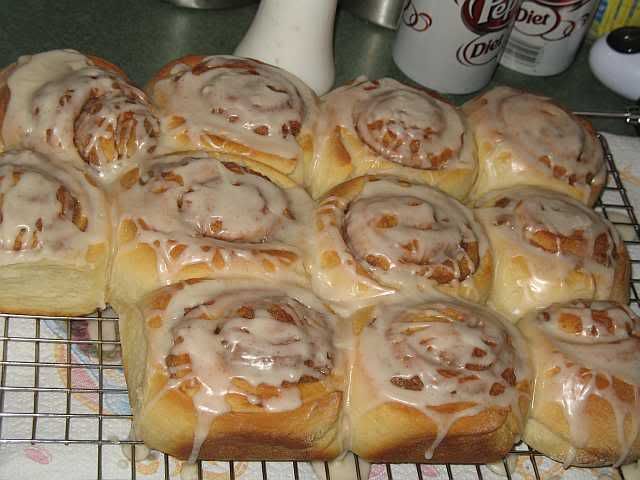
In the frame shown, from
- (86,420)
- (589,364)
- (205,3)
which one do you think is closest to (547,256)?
(589,364)

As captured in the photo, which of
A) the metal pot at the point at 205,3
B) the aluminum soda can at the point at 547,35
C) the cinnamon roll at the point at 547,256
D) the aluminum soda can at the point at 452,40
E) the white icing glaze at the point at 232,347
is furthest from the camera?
the metal pot at the point at 205,3

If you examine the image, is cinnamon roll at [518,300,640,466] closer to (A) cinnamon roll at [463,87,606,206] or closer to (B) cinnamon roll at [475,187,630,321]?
(B) cinnamon roll at [475,187,630,321]

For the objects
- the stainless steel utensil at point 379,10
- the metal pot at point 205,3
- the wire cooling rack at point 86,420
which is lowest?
the wire cooling rack at point 86,420

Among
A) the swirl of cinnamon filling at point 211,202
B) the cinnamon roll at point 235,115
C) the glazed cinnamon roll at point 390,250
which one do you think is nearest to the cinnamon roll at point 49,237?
the swirl of cinnamon filling at point 211,202

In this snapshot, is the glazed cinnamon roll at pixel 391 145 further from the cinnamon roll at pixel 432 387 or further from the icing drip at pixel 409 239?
the cinnamon roll at pixel 432 387

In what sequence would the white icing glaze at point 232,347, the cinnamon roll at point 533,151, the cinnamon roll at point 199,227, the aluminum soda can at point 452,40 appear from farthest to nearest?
the aluminum soda can at point 452,40, the cinnamon roll at point 533,151, the cinnamon roll at point 199,227, the white icing glaze at point 232,347

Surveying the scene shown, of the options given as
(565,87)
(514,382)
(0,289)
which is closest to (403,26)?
(565,87)

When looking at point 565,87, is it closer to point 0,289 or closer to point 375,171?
point 375,171

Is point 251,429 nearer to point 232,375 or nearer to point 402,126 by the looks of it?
point 232,375
